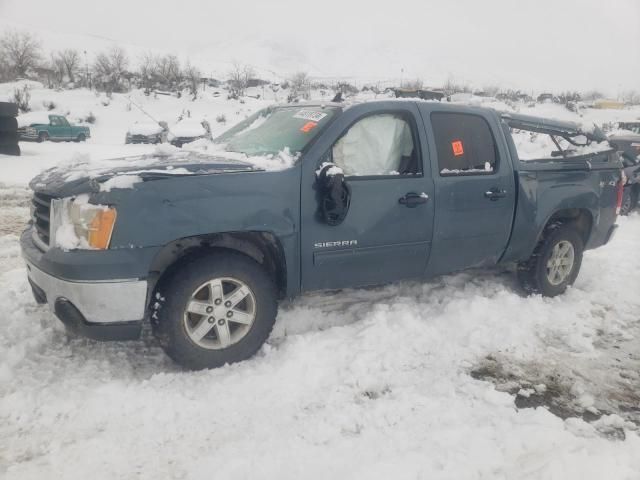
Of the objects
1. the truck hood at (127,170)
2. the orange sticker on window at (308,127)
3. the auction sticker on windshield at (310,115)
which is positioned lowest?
the truck hood at (127,170)

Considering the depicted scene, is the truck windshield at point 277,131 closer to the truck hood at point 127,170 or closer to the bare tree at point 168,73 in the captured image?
the truck hood at point 127,170

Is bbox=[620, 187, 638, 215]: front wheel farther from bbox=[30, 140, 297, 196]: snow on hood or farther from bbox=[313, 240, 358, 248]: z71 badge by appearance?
bbox=[30, 140, 297, 196]: snow on hood

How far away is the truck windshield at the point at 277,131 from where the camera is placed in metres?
3.57

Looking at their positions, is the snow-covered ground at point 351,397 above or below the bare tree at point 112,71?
below

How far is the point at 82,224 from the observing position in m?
2.81

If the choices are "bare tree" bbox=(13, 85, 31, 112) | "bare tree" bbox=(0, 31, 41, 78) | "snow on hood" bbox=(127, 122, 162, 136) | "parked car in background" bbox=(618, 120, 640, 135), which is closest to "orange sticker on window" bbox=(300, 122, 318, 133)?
"snow on hood" bbox=(127, 122, 162, 136)

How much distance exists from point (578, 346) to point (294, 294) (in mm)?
2257

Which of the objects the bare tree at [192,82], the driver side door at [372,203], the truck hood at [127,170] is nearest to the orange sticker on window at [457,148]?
the driver side door at [372,203]

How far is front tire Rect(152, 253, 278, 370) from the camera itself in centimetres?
300

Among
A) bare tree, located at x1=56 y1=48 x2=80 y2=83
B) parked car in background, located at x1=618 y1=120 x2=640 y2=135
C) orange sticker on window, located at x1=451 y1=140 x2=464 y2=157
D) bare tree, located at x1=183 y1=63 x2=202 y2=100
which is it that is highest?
bare tree, located at x1=56 y1=48 x2=80 y2=83

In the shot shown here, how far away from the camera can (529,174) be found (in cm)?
439

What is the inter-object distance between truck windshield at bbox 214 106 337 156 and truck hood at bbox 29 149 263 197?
0.39m

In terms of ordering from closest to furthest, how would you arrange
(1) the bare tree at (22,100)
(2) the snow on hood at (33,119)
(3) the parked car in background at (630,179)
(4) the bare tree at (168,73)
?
(3) the parked car in background at (630,179) → (2) the snow on hood at (33,119) → (1) the bare tree at (22,100) → (4) the bare tree at (168,73)

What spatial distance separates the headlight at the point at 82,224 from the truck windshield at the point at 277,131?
1.24 metres
